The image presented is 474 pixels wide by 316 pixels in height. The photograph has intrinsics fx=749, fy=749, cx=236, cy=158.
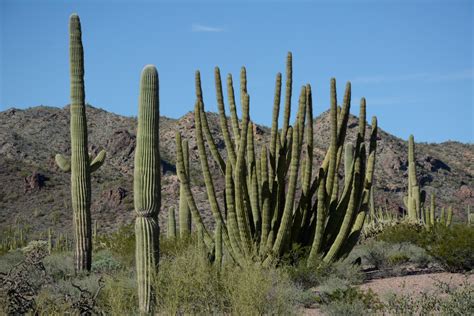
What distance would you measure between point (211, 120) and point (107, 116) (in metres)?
9.61

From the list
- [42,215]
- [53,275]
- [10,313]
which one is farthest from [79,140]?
[42,215]

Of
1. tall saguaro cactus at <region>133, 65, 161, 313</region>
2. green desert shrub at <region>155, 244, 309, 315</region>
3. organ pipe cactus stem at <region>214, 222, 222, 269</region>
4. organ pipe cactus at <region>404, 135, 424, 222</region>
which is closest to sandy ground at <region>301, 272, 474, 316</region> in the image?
organ pipe cactus stem at <region>214, 222, 222, 269</region>

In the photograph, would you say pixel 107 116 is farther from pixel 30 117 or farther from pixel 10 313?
pixel 10 313

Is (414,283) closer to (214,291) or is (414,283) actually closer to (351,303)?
(351,303)

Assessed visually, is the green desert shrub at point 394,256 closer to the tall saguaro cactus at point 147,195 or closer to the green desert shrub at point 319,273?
the green desert shrub at point 319,273

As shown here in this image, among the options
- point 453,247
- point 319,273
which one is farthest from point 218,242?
point 453,247

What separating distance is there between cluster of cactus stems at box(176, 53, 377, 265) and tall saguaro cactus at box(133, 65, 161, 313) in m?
1.81

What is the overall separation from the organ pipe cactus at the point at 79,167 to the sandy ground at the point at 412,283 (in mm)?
5286

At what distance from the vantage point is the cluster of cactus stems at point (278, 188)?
1260 centimetres

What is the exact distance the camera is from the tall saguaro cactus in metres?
10.4

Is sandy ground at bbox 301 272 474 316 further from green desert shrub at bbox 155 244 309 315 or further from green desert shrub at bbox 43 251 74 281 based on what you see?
green desert shrub at bbox 43 251 74 281

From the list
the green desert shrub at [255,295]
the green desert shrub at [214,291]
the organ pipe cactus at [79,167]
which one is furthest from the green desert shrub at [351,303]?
the organ pipe cactus at [79,167]

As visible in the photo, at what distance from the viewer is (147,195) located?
34.8 ft

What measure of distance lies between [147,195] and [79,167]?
4.42 metres
